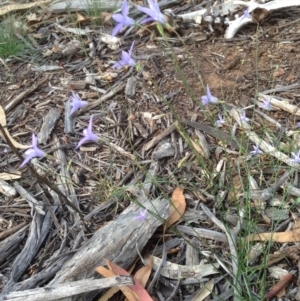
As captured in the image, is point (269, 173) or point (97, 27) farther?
point (97, 27)

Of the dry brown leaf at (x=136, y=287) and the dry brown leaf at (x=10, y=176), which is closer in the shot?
the dry brown leaf at (x=136, y=287)

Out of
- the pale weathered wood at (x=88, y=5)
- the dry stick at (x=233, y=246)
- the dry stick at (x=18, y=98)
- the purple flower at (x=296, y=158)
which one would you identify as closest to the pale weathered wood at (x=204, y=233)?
the dry stick at (x=233, y=246)

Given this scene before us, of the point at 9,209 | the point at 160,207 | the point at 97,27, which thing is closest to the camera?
the point at 160,207

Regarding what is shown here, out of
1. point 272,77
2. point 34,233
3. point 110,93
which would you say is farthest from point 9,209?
point 272,77

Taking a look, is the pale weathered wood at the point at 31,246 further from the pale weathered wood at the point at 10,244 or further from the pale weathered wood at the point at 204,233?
the pale weathered wood at the point at 204,233

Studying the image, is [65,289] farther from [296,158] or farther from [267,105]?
[267,105]

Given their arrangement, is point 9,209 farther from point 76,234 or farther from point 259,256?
point 259,256

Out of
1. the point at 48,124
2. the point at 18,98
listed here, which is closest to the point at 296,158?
the point at 48,124
